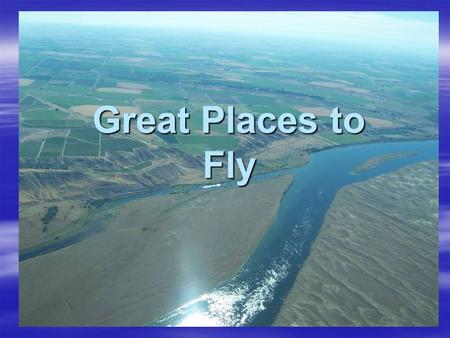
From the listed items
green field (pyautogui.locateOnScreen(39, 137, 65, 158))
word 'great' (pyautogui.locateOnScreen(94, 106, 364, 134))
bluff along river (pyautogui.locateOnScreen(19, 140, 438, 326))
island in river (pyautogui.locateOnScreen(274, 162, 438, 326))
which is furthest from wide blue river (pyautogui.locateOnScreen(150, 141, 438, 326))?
green field (pyautogui.locateOnScreen(39, 137, 65, 158))

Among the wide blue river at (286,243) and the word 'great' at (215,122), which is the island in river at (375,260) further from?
the word 'great' at (215,122)

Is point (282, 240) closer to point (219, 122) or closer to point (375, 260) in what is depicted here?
point (375, 260)

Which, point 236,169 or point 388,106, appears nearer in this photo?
point 236,169

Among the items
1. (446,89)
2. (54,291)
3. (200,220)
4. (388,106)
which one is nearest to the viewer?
(446,89)

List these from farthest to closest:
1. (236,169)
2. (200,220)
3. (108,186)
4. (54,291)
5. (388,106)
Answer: (388,106)
(108,186)
(200,220)
(236,169)
(54,291)

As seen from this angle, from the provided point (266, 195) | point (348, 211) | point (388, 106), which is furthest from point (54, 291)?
point (388, 106)

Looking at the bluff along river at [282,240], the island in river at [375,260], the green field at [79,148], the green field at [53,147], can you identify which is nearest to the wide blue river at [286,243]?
the bluff along river at [282,240]

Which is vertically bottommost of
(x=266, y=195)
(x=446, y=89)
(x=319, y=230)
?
(x=319, y=230)

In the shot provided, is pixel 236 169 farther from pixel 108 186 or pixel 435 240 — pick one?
pixel 435 240

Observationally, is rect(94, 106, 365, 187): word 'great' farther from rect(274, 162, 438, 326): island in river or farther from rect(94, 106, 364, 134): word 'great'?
rect(274, 162, 438, 326): island in river
